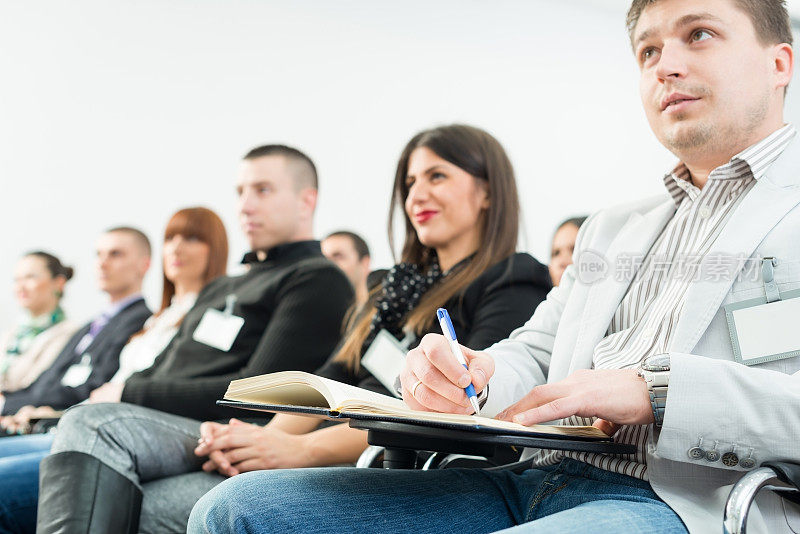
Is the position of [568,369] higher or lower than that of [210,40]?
lower

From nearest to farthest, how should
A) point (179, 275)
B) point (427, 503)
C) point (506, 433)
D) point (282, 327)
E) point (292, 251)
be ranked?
point (506, 433) → point (427, 503) → point (282, 327) → point (292, 251) → point (179, 275)

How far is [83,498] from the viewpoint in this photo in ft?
4.90

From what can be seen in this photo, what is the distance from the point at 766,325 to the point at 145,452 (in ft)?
4.37

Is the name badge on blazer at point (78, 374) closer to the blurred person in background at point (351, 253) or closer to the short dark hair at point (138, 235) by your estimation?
the short dark hair at point (138, 235)

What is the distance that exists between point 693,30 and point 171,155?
471 cm

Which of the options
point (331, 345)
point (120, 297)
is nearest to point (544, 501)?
point (331, 345)

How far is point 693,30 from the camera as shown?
1.20 metres

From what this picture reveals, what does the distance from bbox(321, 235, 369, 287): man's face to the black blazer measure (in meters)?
2.75

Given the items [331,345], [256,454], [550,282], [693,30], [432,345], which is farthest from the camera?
[331,345]

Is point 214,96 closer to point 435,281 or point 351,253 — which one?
point 351,253

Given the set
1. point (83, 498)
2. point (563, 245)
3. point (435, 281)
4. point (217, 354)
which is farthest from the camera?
point (563, 245)

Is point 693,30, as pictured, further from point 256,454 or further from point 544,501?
point 256,454

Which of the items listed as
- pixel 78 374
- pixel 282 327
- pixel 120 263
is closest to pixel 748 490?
pixel 282 327

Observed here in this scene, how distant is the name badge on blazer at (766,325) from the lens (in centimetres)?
97
